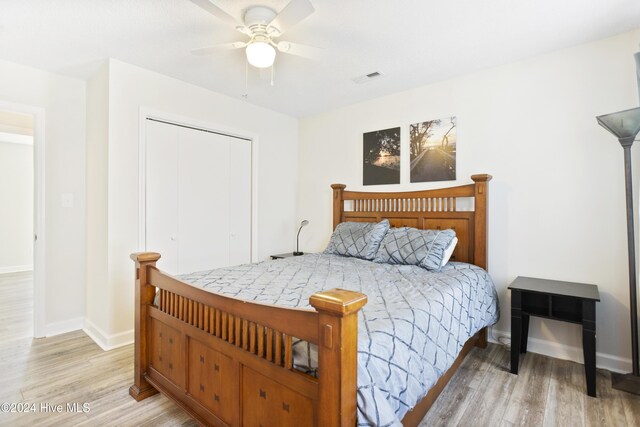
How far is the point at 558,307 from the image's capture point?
233 cm

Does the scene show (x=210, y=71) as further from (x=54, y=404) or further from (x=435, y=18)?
(x=54, y=404)

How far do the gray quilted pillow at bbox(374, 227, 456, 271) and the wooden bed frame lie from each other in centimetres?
76

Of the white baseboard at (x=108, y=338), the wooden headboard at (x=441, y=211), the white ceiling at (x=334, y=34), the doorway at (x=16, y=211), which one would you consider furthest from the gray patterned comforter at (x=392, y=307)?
the doorway at (x=16, y=211)

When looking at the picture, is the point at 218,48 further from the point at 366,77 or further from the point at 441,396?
the point at 441,396

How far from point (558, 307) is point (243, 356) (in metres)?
2.33

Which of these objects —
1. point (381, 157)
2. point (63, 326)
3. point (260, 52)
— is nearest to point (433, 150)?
point (381, 157)

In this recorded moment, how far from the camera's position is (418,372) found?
4.41 ft

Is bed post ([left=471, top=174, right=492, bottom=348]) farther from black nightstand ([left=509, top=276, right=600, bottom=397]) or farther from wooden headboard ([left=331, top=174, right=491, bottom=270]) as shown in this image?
black nightstand ([left=509, top=276, right=600, bottom=397])

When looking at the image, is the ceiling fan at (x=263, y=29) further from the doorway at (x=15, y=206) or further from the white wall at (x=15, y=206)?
the white wall at (x=15, y=206)

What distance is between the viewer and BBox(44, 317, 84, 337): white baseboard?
2.96 meters

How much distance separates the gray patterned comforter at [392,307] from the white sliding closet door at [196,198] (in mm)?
1095

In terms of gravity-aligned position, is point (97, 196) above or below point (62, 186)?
below

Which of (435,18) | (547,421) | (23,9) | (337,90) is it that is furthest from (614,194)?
(23,9)

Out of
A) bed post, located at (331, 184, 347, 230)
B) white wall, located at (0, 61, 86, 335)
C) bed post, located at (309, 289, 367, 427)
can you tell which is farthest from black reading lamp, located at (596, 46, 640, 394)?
white wall, located at (0, 61, 86, 335)
